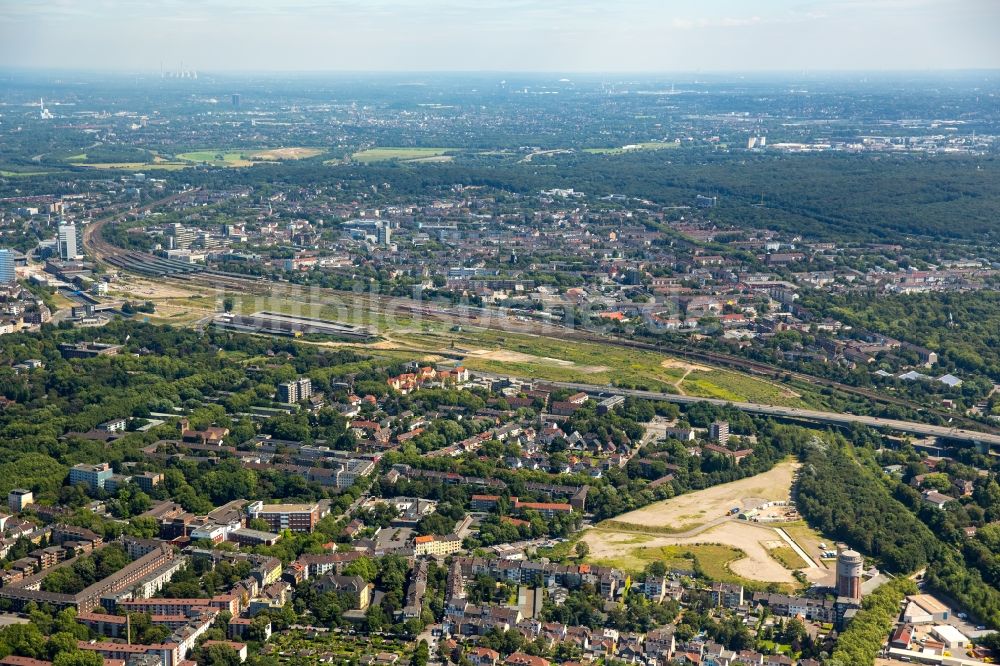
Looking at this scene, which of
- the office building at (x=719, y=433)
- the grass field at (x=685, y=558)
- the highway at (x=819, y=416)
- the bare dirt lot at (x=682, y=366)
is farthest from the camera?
the bare dirt lot at (x=682, y=366)

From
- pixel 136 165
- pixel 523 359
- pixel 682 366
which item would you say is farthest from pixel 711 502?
pixel 136 165

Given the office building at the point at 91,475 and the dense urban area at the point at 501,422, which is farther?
the office building at the point at 91,475

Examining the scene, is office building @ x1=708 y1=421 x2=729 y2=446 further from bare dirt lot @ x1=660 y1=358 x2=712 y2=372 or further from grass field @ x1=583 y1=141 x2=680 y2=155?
grass field @ x1=583 y1=141 x2=680 y2=155

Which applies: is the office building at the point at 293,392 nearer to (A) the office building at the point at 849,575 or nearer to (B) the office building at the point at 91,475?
(B) the office building at the point at 91,475

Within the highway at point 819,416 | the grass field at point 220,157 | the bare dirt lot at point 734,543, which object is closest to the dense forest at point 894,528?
the bare dirt lot at point 734,543

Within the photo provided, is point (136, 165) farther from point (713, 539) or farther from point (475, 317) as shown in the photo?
point (713, 539)

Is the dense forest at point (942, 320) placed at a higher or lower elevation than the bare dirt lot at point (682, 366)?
higher

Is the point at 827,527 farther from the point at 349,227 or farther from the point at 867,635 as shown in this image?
the point at 349,227
